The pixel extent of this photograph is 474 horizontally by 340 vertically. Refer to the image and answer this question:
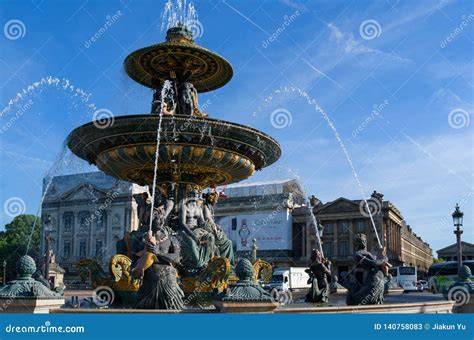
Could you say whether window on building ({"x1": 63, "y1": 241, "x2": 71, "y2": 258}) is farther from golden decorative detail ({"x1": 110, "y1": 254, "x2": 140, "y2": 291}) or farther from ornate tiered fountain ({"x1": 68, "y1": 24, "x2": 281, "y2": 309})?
golden decorative detail ({"x1": 110, "y1": 254, "x2": 140, "y2": 291})

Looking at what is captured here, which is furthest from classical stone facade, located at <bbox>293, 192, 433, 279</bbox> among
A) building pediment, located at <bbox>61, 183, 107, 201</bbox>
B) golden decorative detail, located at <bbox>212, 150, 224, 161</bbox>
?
golden decorative detail, located at <bbox>212, 150, 224, 161</bbox>

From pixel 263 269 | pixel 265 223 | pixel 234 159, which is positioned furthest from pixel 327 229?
pixel 234 159

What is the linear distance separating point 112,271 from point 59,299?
3.09 m

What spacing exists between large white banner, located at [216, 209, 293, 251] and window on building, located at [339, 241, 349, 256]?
790 centimetres

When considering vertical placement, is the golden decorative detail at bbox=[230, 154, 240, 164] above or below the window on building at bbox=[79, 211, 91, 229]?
below

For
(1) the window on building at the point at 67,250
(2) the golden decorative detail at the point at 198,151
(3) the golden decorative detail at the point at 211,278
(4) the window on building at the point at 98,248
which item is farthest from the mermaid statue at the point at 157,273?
(1) the window on building at the point at 67,250

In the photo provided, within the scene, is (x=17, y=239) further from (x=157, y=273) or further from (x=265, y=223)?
(x=157, y=273)

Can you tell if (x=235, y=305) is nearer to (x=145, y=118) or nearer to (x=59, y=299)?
(x=59, y=299)

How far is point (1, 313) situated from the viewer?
702 centimetres

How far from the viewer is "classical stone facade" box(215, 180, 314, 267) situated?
80.9 m

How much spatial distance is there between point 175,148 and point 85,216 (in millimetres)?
83408

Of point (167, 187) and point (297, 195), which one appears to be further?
point (297, 195)

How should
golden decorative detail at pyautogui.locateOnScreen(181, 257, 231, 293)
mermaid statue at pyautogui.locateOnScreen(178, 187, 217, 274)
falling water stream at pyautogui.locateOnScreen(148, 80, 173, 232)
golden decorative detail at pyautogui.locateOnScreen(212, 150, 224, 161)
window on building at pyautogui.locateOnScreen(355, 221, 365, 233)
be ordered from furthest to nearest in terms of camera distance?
window on building at pyautogui.locateOnScreen(355, 221, 365, 233) → golden decorative detail at pyautogui.locateOnScreen(212, 150, 224, 161) → mermaid statue at pyautogui.locateOnScreen(178, 187, 217, 274) → falling water stream at pyautogui.locateOnScreen(148, 80, 173, 232) → golden decorative detail at pyautogui.locateOnScreen(181, 257, 231, 293)

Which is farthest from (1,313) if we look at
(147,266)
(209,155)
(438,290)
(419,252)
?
(419,252)
